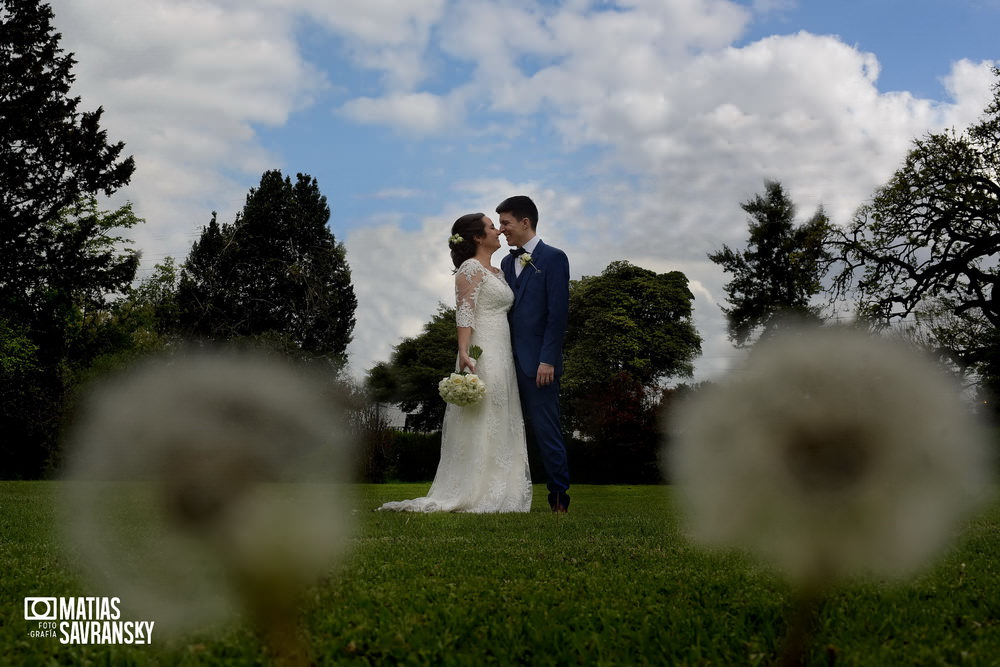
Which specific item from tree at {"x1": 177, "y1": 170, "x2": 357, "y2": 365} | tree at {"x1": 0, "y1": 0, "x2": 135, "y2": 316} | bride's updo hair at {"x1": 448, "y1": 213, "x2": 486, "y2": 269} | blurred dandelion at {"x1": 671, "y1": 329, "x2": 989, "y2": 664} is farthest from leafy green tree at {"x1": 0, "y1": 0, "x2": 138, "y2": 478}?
blurred dandelion at {"x1": 671, "y1": 329, "x2": 989, "y2": 664}

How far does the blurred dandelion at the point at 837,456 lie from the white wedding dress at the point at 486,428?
6571mm

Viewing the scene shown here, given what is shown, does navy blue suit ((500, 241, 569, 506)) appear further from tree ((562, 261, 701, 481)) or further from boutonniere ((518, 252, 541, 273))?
tree ((562, 261, 701, 481))

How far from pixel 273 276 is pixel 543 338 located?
35.0 meters

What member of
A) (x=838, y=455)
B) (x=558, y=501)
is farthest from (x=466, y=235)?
(x=838, y=455)

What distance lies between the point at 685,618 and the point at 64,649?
2155 millimetres

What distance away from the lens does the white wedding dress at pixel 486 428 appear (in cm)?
832

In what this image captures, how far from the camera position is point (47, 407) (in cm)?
2272

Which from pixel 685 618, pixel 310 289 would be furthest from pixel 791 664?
pixel 310 289

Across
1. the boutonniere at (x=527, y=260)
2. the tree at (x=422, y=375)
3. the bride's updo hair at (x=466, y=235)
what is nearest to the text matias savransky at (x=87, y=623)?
the boutonniere at (x=527, y=260)

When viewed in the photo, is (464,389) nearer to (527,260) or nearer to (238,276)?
(527,260)

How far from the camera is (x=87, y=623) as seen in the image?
284cm

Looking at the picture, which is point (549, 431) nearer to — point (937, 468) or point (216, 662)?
point (216, 662)

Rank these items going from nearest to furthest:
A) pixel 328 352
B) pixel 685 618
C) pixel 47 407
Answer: pixel 685 618 → pixel 47 407 → pixel 328 352

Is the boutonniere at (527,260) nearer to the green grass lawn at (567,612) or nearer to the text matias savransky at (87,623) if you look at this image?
the green grass lawn at (567,612)
